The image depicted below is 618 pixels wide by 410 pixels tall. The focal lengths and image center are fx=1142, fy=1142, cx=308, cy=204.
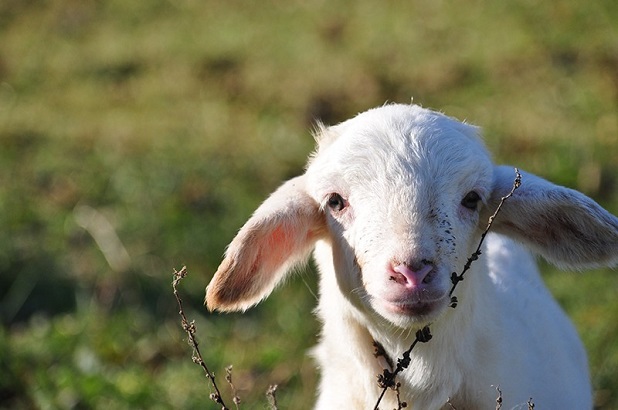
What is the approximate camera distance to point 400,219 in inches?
145

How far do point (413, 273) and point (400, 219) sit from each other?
0.22 metres

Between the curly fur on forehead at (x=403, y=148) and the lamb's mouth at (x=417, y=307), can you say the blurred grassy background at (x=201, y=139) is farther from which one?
the lamb's mouth at (x=417, y=307)

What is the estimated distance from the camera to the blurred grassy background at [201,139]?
5.97m

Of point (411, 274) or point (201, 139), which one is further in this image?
point (201, 139)

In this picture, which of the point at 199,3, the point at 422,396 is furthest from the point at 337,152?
the point at 199,3

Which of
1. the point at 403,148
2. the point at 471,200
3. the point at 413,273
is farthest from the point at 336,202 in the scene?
the point at 413,273

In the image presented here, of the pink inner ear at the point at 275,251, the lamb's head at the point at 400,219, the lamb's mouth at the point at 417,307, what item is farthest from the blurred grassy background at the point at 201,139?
the lamb's mouth at the point at 417,307

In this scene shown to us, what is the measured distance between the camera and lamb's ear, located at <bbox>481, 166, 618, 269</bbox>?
396 cm

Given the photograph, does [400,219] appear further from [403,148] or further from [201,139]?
[201,139]

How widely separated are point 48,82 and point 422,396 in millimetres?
6776

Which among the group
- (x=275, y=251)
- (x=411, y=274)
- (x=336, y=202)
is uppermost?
(x=411, y=274)

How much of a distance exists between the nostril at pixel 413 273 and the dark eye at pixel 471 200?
1.58ft

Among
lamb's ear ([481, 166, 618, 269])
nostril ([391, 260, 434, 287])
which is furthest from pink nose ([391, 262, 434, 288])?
lamb's ear ([481, 166, 618, 269])

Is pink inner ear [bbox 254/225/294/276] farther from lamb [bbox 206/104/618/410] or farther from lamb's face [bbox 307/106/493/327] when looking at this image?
lamb's face [bbox 307/106/493/327]
